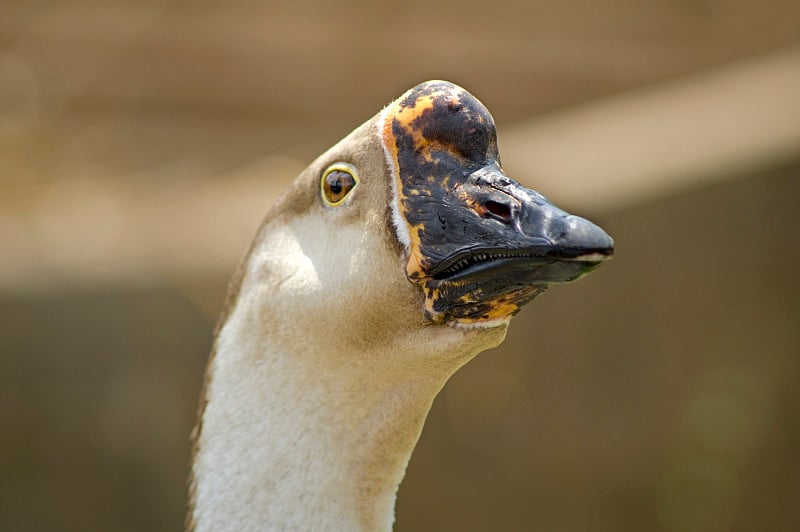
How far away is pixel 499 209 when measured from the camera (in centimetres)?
203

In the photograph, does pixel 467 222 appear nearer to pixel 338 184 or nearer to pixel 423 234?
pixel 423 234

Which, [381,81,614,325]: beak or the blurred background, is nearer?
[381,81,614,325]: beak

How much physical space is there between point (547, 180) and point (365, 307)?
399 cm

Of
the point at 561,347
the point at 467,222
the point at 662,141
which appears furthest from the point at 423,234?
the point at 662,141

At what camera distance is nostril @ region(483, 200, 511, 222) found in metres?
2.01

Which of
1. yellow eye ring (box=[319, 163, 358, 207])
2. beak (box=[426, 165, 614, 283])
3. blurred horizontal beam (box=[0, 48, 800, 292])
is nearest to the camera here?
beak (box=[426, 165, 614, 283])

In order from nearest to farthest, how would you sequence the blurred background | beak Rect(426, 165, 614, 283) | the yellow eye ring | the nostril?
1. beak Rect(426, 165, 614, 283)
2. the nostril
3. the yellow eye ring
4. the blurred background

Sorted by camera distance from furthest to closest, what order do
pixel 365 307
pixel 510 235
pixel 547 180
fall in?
1. pixel 547 180
2. pixel 365 307
3. pixel 510 235

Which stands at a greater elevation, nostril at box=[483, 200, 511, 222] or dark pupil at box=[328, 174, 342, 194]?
dark pupil at box=[328, 174, 342, 194]

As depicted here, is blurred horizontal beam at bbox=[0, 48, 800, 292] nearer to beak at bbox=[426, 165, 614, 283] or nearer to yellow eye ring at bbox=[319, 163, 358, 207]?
yellow eye ring at bbox=[319, 163, 358, 207]

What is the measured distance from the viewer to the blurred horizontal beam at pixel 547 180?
5.46 metres

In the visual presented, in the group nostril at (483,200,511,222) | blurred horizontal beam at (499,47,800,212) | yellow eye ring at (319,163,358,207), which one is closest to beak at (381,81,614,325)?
nostril at (483,200,511,222)

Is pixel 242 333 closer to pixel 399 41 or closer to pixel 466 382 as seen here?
pixel 466 382

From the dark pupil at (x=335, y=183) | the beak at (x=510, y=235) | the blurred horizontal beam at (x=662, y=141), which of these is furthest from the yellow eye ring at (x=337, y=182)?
the blurred horizontal beam at (x=662, y=141)
